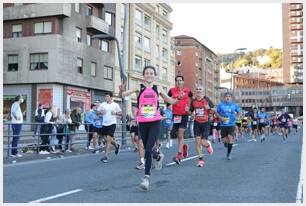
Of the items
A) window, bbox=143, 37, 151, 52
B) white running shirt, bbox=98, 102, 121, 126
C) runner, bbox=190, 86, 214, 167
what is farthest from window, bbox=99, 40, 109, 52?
runner, bbox=190, 86, 214, 167

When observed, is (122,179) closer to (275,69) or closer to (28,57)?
(28,57)

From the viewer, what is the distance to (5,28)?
136 feet

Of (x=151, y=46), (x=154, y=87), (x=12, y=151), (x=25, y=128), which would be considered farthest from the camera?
(x=151, y=46)

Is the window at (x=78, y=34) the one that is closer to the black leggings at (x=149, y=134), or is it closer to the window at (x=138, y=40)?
the window at (x=138, y=40)

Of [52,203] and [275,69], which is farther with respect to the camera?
[275,69]

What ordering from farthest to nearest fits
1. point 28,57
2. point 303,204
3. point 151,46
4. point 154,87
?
1. point 151,46
2. point 28,57
3. point 154,87
4. point 303,204

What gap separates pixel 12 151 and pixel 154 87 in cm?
770

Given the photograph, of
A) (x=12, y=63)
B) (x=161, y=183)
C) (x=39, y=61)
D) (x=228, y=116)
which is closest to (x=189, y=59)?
(x=12, y=63)

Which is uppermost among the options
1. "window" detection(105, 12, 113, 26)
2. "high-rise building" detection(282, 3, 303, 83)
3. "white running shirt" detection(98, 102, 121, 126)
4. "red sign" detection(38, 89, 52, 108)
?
"high-rise building" detection(282, 3, 303, 83)

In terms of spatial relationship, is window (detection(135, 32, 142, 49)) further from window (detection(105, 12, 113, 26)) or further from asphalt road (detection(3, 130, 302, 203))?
asphalt road (detection(3, 130, 302, 203))

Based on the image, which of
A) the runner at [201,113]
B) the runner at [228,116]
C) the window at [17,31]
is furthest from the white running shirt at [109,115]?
the window at [17,31]

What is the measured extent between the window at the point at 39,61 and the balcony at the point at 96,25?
5.91 m

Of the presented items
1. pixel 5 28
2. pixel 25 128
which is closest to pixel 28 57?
pixel 5 28

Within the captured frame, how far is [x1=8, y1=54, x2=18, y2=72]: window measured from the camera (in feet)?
132
